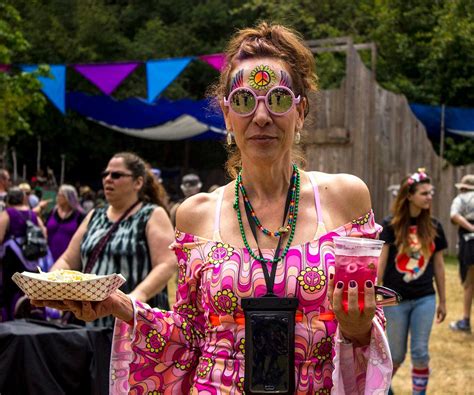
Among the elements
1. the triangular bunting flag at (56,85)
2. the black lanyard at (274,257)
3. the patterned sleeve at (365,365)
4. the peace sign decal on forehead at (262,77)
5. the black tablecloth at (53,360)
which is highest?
the triangular bunting flag at (56,85)

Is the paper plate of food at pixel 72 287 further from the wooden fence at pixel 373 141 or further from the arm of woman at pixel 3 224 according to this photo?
the wooden fence at pixel 373 141

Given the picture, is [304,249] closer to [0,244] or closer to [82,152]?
[0,244]

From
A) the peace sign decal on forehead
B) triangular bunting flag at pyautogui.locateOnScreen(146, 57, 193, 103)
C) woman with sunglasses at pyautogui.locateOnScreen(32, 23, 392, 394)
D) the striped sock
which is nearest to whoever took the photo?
woman with sunglasses at pyautogui.locateOnScreen(32, 23, 392, 394)

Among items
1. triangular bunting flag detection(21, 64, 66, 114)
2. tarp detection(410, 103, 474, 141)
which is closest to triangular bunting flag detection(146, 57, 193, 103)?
triangular bunting flag detection(21, 64, 66, 114)

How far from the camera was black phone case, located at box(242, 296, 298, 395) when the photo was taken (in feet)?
8.09

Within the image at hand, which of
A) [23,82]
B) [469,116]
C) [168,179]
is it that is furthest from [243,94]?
[168,179]

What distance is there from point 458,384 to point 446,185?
1104 centimetres

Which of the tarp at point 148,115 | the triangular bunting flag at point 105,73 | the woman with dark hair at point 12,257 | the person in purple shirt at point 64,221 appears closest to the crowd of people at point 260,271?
the woman with dark hair at point 12,257

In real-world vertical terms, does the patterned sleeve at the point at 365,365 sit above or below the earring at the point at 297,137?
below

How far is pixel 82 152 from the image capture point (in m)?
32.4

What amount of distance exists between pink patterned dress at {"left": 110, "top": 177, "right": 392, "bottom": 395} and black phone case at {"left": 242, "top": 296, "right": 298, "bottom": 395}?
3cm

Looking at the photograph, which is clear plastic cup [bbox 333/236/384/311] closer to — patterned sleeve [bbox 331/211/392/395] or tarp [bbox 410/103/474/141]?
patterned sleeve [bbox 331/211/392/395]

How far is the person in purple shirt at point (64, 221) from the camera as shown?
9188 millimetres

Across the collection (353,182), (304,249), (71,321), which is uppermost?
(353,182)
